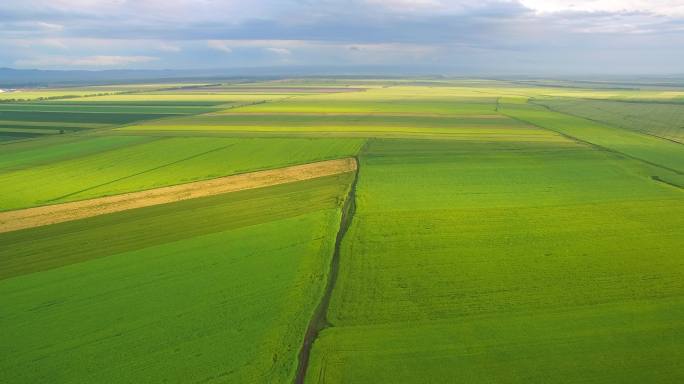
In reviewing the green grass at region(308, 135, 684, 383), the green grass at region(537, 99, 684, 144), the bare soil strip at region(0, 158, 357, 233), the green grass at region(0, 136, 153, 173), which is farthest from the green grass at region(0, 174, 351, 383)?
the green grass at region(537, 99, 684, 144)

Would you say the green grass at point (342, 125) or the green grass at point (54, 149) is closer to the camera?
the green grass at point (54, 149)

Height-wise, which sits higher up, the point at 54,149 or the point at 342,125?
the point at 342,125

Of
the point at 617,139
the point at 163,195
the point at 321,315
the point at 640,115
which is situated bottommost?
the point at 321,315

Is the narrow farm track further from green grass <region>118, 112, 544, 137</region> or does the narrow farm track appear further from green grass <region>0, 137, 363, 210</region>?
green grass <region>118, 112, 544, 137</region>

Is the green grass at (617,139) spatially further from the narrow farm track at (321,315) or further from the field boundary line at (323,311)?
the narrow farm track at (321,315)

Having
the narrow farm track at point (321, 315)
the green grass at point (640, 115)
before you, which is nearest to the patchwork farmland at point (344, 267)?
the narrow farm track at point (321, 315)

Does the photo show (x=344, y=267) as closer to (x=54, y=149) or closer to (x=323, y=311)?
(x=323, y=311)

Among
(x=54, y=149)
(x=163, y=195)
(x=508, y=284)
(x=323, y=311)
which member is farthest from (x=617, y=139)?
(x=54, y=149)
